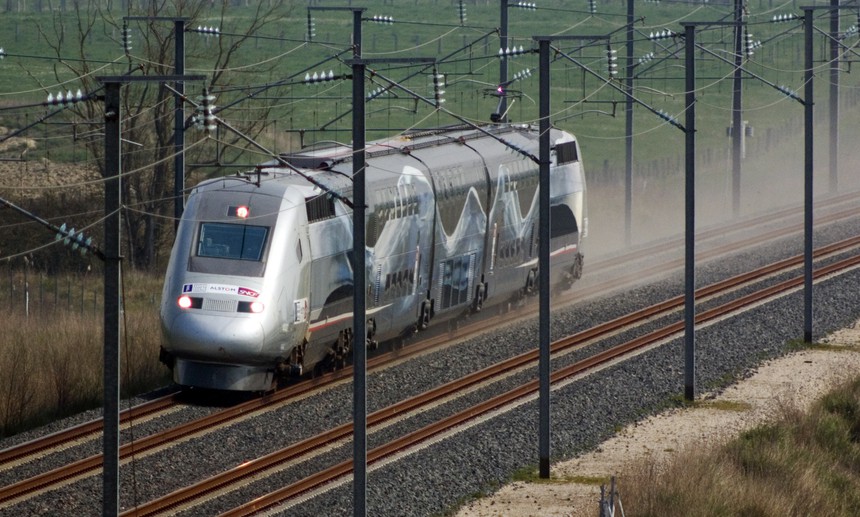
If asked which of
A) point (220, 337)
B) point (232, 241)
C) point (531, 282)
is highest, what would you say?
point (232, 241)

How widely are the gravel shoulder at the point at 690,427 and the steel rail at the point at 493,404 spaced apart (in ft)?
7.75

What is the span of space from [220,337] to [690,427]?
7.91 metres

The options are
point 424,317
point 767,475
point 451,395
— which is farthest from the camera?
point 424,317

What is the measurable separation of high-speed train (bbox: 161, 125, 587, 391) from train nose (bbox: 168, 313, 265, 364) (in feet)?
0.07

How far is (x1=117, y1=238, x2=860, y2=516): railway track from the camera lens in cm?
2161

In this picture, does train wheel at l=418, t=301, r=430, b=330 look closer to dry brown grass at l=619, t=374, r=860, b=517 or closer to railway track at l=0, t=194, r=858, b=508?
railway track at l=0, t=194, r=858, b=508

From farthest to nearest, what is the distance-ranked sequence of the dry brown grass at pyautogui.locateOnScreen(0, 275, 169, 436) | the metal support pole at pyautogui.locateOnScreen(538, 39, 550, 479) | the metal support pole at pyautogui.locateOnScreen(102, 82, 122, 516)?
the dry brown grass at pyautogui.locateOnScreen(0, 275, 169, 436) < the metal support pole at pyautogui.locateOnScreen(538, 39, 550, 479) < the metal support pole at pyautogui.locateOnScreen(102, 82, 122, 516)

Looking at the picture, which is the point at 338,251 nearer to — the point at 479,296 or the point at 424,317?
the point at 424,317

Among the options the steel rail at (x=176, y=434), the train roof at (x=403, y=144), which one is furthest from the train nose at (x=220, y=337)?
the train roof at (x=403, y=144)

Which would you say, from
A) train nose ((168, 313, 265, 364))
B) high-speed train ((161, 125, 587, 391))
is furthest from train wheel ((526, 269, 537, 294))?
train nose ((168, 313, 265, 364))

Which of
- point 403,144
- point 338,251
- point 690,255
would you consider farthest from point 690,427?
point 403,144

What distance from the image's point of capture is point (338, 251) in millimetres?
27797

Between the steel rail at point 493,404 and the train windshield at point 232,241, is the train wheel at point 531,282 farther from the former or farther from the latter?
the train windshield at point 232,241

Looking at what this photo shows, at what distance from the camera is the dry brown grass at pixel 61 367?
2653cm
